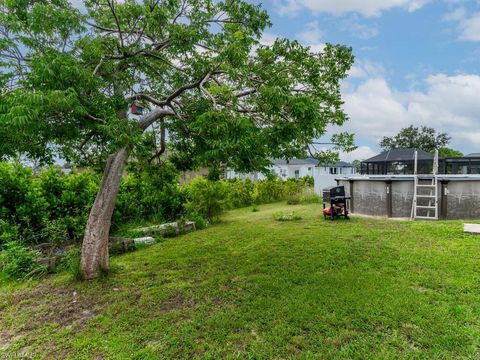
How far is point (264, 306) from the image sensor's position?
10.1 ft

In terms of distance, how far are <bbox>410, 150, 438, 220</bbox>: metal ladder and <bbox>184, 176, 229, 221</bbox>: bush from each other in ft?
20.0

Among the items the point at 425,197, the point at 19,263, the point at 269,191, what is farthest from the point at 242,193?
the point at 19,263

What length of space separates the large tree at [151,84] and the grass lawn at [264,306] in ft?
3.17

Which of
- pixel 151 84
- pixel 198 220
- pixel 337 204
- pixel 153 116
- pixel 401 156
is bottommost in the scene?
pixel 198 220

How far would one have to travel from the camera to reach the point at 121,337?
2.63 meters

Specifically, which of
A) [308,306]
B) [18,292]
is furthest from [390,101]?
[18,292]

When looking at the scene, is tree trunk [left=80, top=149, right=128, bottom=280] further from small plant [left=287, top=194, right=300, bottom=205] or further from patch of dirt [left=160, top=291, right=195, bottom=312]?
small plant [left=287, top=194, right=300, bottom=205]

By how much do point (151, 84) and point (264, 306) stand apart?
14.1 feet

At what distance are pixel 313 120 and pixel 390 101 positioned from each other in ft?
42.5

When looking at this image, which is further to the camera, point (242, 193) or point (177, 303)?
point (242, 193)

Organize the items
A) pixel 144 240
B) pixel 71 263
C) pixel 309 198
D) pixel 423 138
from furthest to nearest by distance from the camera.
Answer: pixel 423 138, pixel 309 198, pixel 144 240, pixel 71 263

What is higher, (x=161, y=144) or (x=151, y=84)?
(x=151, y=84)

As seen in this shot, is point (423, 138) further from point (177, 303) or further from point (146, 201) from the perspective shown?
point (177, 303)

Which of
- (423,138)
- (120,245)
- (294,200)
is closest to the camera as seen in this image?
(120,245)
